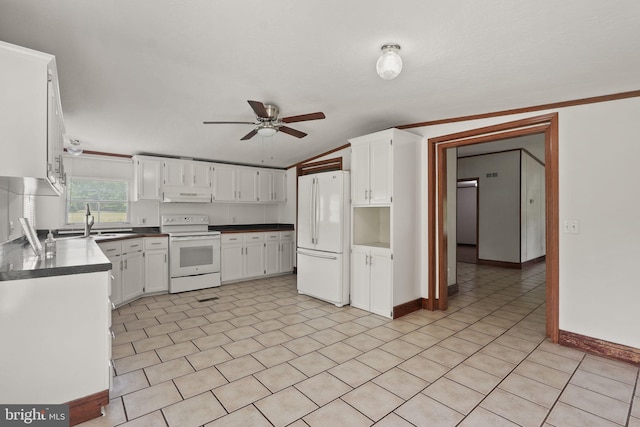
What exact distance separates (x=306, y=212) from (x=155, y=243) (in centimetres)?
237

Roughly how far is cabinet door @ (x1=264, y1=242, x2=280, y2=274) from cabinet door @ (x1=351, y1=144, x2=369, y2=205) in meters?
2.41

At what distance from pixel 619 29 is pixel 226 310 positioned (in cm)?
445

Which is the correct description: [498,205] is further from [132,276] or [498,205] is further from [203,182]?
[132,276]

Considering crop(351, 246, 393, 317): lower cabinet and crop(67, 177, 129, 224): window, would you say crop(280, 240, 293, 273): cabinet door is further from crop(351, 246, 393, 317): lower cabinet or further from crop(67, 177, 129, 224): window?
crop(67, 177, 129, 224): window

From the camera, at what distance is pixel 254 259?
5.84 meters

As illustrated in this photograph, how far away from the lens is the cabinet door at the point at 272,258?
5996mm

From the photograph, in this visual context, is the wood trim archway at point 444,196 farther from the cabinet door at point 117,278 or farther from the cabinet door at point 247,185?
the cabinet door at point 117,278

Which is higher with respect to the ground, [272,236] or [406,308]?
[272,236]

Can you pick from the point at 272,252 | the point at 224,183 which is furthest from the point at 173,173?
the point at 272,252

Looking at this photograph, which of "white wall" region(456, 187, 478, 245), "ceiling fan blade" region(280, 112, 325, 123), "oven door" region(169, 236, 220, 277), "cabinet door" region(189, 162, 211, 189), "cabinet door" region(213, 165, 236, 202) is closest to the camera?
"ceiling fan blade" region(280, 112, 325, 123)

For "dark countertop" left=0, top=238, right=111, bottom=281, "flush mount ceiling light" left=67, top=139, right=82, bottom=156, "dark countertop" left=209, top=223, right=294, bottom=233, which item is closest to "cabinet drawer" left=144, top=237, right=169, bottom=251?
"dark countertop" left=209, top=223, right=294, bottom=233

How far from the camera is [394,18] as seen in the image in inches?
77.5

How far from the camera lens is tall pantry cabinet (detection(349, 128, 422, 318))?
3.84 m

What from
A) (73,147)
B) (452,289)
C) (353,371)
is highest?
(73,147)
